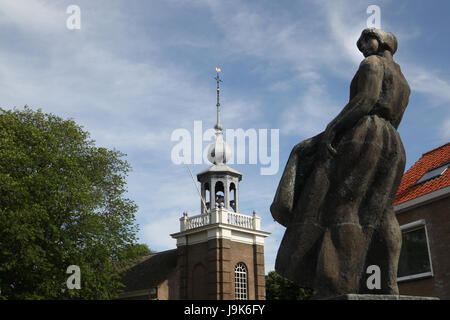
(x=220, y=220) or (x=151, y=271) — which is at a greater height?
(x=220, y=220)

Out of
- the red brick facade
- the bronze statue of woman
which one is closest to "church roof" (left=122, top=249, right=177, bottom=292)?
the red brick facade

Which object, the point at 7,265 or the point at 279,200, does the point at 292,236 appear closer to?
the point at 279,200

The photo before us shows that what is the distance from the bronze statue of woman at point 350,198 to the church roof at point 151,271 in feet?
123

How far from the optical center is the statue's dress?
5852 mm

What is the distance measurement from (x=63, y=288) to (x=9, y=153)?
682cm

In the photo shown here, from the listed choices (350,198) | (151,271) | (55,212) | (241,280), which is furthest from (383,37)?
(151,271)

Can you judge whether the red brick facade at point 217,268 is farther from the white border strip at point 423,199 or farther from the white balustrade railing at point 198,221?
the white border strip at point 423,199

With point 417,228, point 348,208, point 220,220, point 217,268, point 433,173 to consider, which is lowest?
point 348,208

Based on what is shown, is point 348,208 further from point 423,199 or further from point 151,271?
point 151,271

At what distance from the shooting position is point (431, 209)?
18953mm

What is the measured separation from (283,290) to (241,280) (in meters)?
8.84

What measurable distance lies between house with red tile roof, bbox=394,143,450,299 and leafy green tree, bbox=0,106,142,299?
1443 centimetres

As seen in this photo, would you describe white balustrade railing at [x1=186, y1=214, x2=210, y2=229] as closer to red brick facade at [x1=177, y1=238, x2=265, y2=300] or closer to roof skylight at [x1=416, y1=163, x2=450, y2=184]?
red brick facade at [x1=177, y1=238, x2=265, y2=300]

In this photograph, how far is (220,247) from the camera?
4000cm
